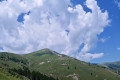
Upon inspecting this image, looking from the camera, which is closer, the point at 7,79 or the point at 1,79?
the point at 1,79

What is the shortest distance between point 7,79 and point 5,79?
1.17 m

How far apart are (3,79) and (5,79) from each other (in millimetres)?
1519

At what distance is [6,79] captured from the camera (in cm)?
5638

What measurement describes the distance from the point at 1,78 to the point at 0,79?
168 cm

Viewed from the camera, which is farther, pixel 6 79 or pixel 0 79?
pixel 6 79

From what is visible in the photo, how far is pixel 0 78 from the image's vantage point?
5381 centimetres

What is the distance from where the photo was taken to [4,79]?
181 feet

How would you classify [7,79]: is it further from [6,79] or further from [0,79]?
[0,79]

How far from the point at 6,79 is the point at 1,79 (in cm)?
318

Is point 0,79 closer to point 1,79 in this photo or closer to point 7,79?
point 1,79

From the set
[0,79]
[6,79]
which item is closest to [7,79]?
[6,79]

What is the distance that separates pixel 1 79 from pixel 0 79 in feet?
2.03

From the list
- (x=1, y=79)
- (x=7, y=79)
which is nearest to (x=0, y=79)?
(x=1, y=79)

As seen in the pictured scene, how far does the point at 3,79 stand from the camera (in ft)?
178
